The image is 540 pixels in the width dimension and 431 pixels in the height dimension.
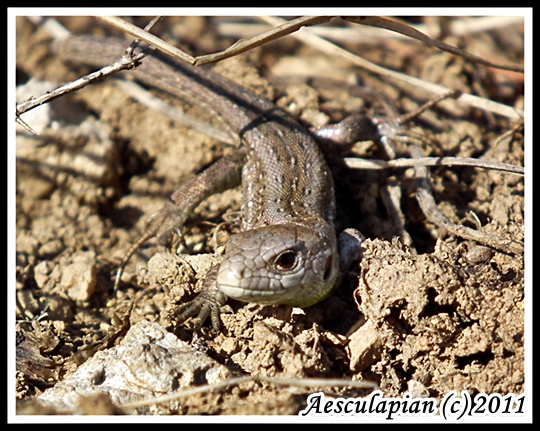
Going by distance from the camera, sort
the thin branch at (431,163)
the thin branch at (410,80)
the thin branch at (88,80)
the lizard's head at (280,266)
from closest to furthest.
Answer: the lizard's head at (280,266), the thin branch at (88,80), the thin branch at (431,163), the thin branch at (410,80)

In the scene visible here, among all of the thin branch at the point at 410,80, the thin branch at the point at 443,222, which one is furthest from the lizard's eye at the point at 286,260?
the thin branch at the point at 410,80

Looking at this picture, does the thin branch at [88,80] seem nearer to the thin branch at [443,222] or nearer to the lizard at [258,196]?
the lizard at [258,196]

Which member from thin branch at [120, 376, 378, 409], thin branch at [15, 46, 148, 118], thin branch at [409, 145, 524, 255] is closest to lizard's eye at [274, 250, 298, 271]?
thin branch at [120, 376, 378, 409]

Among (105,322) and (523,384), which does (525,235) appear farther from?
(105,322)

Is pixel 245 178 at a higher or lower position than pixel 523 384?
higher

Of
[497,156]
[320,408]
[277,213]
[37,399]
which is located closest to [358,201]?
[277,213]

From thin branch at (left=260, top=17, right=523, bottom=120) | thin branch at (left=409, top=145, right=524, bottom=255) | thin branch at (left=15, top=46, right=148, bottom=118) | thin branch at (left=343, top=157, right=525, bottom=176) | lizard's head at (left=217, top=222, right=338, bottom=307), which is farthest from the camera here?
thin branch at (left=260, top=17, right=523, bottom=120)

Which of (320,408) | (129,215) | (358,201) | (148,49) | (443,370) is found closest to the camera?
(320,408)

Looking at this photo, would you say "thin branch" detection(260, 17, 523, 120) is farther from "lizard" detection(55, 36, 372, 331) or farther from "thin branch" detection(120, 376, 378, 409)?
"thin branch" detection(120, 376, 378, 409)
